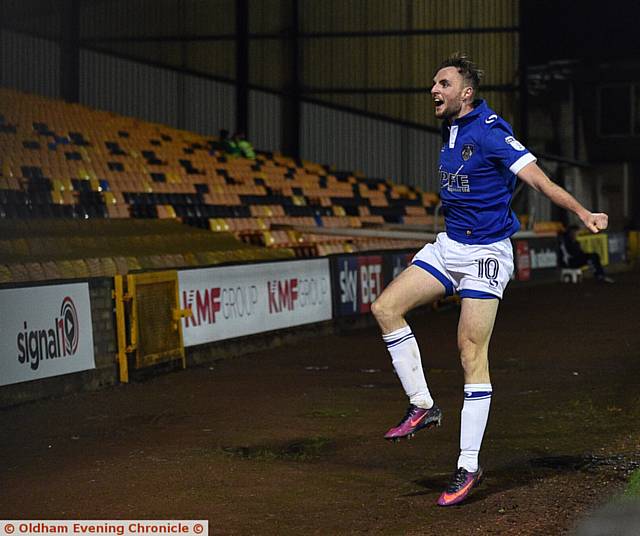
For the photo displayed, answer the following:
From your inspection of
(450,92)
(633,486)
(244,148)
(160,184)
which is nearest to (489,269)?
(450,92)

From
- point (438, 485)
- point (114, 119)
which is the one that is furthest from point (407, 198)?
point (438, 485)

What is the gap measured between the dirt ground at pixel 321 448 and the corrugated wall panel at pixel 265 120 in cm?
2083

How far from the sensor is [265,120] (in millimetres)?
35312

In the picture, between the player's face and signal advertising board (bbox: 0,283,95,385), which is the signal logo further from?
the player's face

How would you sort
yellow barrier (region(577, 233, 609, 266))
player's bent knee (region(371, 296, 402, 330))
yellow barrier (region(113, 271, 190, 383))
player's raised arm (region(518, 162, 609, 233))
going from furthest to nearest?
yellow barrier (region(577, 233, 609, 266)) → yellow barrier (region(113, 271, 190, 383)) → player's bent knee (region(371, 296, 402, 330)) → player's raised arm (region(518, 162, 609, 233))

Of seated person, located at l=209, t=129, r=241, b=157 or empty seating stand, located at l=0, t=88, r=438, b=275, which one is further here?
seated person, located at l=209, t=129, r=241, b=157

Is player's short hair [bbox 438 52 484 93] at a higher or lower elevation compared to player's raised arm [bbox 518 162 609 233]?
higher

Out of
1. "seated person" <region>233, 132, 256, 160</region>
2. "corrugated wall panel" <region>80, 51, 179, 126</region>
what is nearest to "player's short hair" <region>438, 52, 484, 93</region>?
"seated person" <region>233, 132, 256, 160</region>

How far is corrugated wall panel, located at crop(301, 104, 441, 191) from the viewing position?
36281 millimetres

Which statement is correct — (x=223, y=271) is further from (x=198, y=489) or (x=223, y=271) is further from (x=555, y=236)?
(x=555, y=236)

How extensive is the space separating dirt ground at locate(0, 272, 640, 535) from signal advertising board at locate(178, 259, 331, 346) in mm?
503

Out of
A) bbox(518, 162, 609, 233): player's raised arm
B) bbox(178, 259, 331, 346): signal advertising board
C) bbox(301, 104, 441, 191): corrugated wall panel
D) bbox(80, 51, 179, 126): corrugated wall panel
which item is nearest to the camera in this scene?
A: bbox(518, 162, 609, 233): player's raised arm

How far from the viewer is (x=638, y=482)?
21.4ft

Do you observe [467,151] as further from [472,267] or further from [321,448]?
[321,448]
